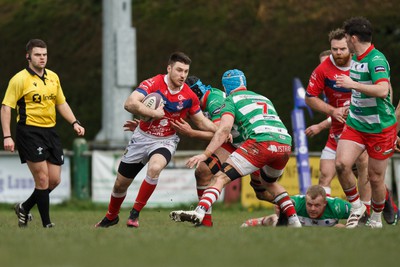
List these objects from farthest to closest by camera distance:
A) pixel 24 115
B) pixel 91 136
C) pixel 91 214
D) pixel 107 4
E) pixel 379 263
→ pixel 91 136 → pixel 107 4 → pixel 91 214 → pixel 24 115 → pixel 379 263

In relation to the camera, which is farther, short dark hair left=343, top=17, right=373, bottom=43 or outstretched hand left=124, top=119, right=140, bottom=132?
outstretched hand left=124, top=119, right=140, bottom=132

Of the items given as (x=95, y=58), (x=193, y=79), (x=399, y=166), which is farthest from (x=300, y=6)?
(x=193, y=79)

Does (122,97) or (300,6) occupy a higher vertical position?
(300,6)

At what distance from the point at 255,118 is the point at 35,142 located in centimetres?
259

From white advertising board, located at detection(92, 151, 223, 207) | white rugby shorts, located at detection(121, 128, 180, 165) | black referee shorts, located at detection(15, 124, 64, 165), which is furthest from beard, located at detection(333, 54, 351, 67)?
white advertising board, located at detection(92, 151, 223, 207)

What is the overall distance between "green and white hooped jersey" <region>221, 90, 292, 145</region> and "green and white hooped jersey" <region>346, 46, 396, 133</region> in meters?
0.81

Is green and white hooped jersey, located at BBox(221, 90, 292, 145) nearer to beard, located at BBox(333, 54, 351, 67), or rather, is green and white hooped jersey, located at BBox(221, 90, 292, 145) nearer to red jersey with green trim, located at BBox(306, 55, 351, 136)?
red jersey with green trim, located at BBox(306, 55, 351, 136)

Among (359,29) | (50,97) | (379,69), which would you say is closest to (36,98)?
(50,97)

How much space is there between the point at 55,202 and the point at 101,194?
35.2 inches

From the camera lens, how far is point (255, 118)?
11.4 meters

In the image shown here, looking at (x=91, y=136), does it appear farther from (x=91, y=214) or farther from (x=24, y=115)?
(x=24, y=115)

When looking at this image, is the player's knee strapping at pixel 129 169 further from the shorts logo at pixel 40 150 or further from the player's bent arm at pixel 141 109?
the shorts logo at pixel 40 150

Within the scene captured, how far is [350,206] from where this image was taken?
499 inches

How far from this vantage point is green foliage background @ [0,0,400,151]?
2384 centimetres
